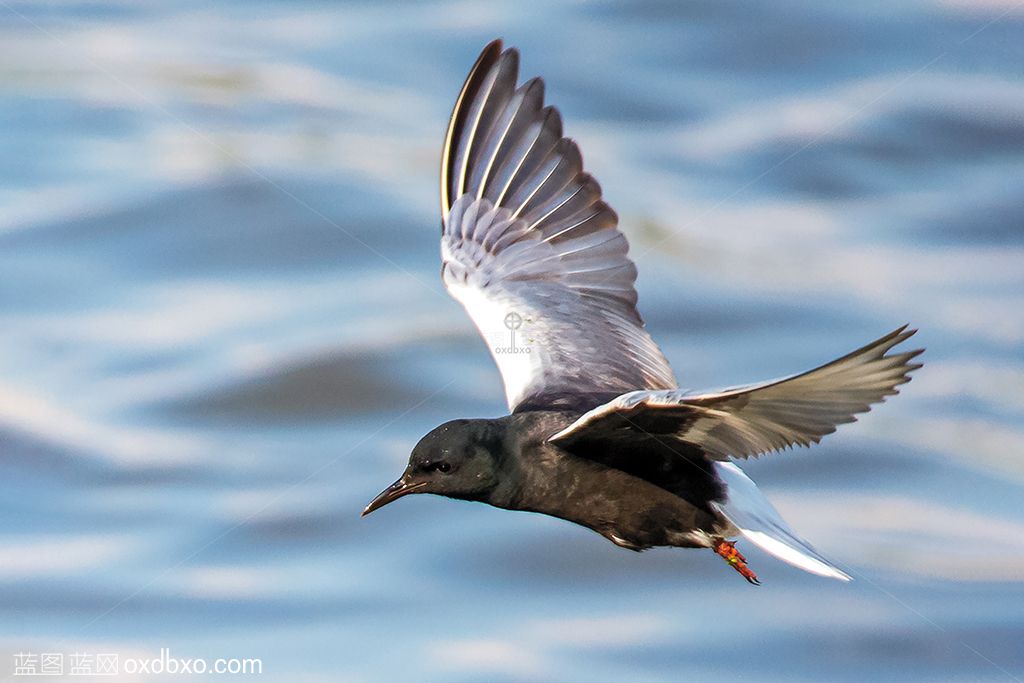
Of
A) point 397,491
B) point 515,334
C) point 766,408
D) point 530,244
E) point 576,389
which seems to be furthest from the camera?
point 530,244

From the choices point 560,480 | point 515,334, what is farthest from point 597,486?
point 515,334

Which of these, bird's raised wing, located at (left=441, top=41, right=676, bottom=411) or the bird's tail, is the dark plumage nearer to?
the bird's tail

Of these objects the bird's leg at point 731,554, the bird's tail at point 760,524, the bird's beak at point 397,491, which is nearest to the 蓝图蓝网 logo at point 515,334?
the bird's beak at point 397,491

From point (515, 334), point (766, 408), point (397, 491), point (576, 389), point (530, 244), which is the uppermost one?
point (530, 244)

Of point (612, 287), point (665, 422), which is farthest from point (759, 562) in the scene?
point (665, 422)

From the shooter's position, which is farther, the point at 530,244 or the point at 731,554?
the point at 530,244

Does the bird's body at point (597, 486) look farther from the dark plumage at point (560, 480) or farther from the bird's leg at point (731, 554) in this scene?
the bird's leg at point (731, 554)

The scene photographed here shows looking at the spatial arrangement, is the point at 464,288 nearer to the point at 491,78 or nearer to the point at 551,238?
the point at 551,238

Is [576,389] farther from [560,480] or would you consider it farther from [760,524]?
[760,524]

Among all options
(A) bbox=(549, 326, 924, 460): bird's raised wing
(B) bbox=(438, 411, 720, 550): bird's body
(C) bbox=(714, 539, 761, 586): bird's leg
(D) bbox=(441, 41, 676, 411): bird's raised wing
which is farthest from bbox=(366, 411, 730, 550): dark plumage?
(D) bbox=(441, 41, 676, 411): bird's raised wing
